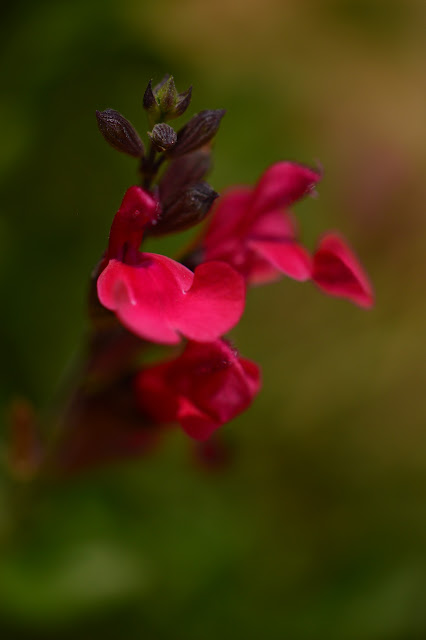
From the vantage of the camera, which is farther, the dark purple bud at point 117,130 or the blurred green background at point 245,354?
the blurred green background at point 245,354

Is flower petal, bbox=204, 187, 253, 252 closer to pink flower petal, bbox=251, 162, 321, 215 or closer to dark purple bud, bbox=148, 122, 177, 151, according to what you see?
pink flower petal, bbox=251, 162, 321, 215

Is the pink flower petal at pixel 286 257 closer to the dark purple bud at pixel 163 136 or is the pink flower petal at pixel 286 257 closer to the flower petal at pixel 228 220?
the flower petal at pixel 228 220

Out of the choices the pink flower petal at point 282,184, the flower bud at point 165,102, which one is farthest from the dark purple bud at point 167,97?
the pink flower petal at point 282,184

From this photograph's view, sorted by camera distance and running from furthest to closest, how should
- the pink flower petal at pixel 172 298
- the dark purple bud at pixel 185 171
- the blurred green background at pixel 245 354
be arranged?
the blurred green background at pixel 245 354 < the dark purple bud at pixel 185 171 < the pink flower petal at pixel 172 298

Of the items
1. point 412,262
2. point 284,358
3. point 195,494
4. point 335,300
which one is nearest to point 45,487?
point 195,494

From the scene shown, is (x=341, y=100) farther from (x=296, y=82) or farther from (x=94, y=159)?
(x=94, y=159)

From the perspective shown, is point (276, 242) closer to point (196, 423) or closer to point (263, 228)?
point (263, 228)

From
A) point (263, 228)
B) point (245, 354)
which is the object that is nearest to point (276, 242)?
point (263, 228)
